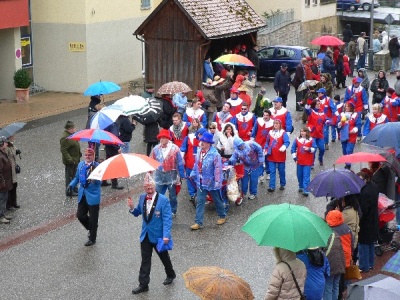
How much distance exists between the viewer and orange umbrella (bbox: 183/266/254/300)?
27.0 feet

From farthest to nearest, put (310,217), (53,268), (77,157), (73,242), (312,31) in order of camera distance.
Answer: (312,31), (77,157), (73,242), (53,268), (310,217)

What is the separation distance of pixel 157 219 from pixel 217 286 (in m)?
3.33

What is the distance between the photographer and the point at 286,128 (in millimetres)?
17375

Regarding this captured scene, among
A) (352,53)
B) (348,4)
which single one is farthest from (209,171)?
(348,4)

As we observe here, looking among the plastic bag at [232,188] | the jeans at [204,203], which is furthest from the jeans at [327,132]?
the jeans at [204,203]

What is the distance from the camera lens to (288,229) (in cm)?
928

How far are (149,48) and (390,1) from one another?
31.6 meters

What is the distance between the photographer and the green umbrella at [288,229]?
9188 millimetres

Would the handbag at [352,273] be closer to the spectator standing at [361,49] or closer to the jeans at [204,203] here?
the jeans at [204,203]

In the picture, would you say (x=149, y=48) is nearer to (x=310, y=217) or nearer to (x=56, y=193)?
(x=56, y=193)

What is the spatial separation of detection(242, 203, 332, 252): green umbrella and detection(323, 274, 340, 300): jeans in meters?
1.04

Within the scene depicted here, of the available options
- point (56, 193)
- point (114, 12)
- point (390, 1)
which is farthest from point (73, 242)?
point (390, 1)

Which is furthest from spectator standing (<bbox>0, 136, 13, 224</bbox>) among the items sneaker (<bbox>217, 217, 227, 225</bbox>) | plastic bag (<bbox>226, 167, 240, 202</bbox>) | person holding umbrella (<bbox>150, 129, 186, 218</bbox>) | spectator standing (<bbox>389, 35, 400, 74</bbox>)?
spectator standing (<bbox>389, 35, 400, 74</bbox>)

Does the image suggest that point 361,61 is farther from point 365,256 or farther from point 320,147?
point 365,256
